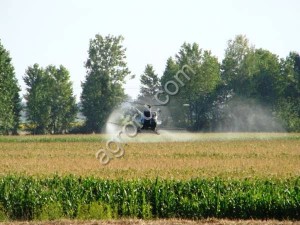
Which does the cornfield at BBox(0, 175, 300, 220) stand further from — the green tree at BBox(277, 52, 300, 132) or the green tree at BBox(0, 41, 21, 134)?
the green tree at BBox(277, 52, 300, 132)

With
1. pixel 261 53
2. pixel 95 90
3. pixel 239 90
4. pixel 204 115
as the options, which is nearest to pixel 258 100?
pixel 239 90

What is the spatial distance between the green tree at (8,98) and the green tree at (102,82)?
11.6 meters

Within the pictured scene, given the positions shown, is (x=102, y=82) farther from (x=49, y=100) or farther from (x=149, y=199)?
(x=149, y=199)

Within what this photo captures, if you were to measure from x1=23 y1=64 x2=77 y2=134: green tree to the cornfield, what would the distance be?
72.9 metres

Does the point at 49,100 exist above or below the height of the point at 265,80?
below

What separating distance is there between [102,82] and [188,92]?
15698 mm

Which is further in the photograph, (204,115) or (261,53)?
→ (261,53)

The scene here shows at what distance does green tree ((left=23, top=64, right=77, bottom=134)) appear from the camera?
9400 cm

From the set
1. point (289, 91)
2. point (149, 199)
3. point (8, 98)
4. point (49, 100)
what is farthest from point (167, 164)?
point (289, 91)

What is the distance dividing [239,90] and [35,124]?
124 feet

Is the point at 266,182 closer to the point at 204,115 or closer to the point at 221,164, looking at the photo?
the point at 221,164

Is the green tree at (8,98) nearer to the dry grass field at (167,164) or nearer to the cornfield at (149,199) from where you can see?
the dry grass field at (167,164)

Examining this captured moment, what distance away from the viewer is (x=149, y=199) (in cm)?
2097

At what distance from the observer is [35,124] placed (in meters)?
94.4
